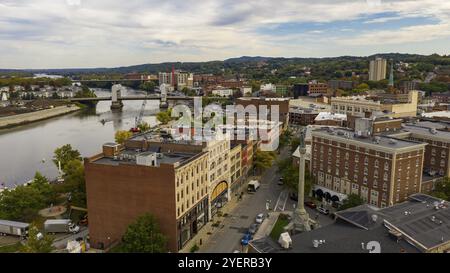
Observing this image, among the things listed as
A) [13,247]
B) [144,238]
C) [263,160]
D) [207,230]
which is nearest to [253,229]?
[207,230]

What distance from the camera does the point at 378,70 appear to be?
6266cm

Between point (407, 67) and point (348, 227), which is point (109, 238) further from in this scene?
point (407, 67)

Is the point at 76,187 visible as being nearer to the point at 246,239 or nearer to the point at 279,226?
the point at 246,239

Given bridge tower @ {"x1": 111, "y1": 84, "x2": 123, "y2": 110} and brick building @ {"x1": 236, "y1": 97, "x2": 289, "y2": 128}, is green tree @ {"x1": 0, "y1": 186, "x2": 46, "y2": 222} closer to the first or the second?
brick building @ {"x1": 236, "y1": 97, "x2": 289, "y2": 128}

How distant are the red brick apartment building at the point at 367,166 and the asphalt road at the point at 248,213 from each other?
1722mm

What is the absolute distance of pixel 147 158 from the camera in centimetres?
1204

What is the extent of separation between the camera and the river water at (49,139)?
22.5 metres

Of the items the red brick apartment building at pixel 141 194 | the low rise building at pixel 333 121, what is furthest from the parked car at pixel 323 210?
the low rise building at pixel 333 121

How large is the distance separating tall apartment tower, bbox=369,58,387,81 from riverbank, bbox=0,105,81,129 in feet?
146

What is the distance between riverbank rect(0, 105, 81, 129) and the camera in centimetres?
3992

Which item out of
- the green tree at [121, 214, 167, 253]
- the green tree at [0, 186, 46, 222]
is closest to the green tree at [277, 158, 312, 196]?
the green tree at [121, 214, 167, 253]

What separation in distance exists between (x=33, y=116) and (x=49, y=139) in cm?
1408

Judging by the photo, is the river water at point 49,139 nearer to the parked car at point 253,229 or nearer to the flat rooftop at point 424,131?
the parked car at point 253,229

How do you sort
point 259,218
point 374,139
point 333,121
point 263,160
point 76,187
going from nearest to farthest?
point 259,218 → point 374,139 → point 76,187 → point 263,160 → point 333,121
